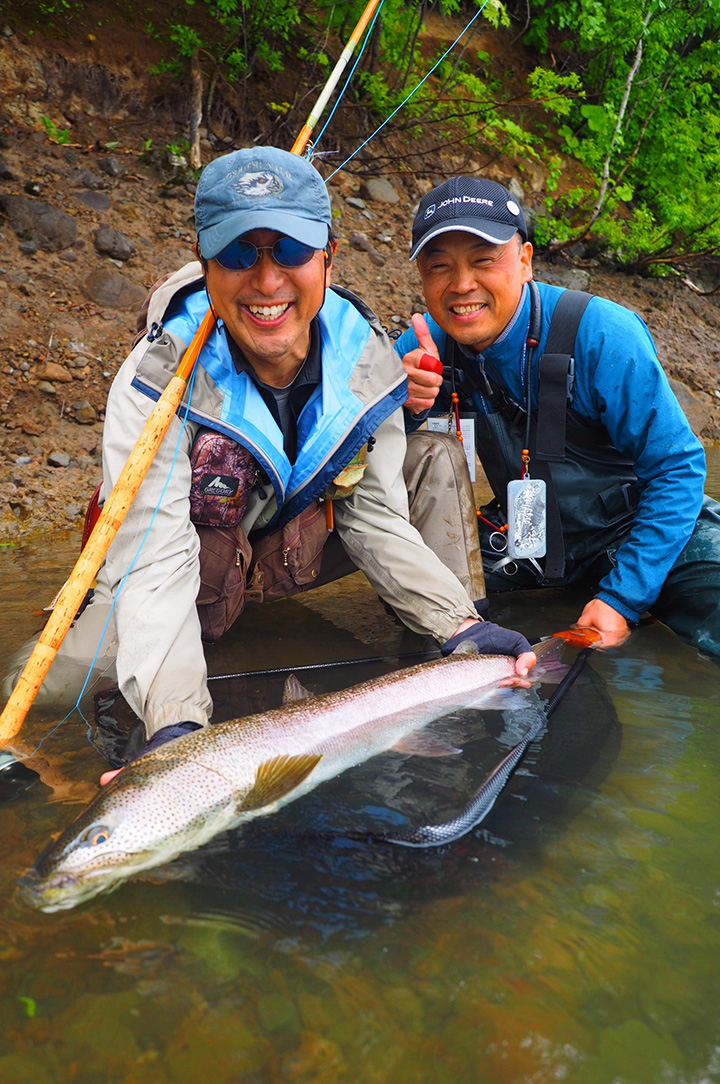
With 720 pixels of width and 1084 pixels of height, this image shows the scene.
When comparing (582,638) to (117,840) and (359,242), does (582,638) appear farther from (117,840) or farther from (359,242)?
(359,242)

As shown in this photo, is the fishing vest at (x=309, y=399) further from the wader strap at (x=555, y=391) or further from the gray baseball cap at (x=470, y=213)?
the wader strap at (x=555, y=391)

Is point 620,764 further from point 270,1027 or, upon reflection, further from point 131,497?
point 131,497

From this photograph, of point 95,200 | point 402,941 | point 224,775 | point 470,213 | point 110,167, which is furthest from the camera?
point 110,167

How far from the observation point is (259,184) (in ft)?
10.0

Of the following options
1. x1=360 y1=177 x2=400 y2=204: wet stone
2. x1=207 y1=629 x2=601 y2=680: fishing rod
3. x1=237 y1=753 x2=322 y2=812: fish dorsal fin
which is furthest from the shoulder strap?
x1=360 y1=177 x2=400 y2=204: wet stone

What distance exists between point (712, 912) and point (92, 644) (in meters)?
2.51

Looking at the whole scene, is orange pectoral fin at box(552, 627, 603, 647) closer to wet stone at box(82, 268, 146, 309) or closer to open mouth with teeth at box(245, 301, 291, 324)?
open mouth with teeth at box(245, 301, 291, 324)

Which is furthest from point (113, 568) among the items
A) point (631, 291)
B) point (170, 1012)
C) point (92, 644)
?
point (631, 291)

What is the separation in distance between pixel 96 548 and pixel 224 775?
1.02 metres

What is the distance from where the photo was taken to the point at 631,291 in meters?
12.0

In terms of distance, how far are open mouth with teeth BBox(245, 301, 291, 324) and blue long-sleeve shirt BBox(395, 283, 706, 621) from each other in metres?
1.36

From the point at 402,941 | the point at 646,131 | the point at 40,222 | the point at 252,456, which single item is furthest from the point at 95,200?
the point at 646,131

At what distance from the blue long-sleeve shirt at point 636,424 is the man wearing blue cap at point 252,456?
2.87 ft

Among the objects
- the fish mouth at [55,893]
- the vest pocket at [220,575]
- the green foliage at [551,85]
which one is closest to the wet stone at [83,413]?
the vest pocket at [220,575]
